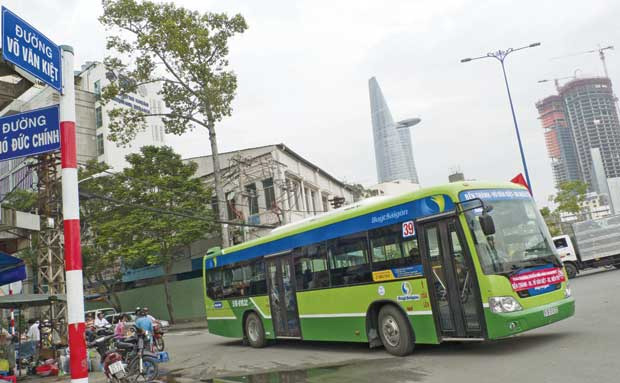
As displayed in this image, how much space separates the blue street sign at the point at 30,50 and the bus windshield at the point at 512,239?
21.2 feet

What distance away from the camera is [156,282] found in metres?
36.1

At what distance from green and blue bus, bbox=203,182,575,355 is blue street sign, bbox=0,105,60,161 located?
6055 mm

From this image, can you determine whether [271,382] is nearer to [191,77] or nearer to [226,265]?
[226,265]

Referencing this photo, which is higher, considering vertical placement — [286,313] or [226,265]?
[226,265]

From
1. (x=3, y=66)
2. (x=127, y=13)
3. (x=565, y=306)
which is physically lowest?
(x=565, y=306)

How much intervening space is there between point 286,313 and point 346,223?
3.23m

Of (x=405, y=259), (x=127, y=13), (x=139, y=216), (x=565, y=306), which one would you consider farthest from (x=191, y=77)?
(x=565, y=306)

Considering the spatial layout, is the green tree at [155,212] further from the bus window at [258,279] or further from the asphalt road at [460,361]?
the asphalt road at [460,361]

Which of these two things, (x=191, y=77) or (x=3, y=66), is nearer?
(x=3, y=66)

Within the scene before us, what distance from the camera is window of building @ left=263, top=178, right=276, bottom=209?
3125 cm

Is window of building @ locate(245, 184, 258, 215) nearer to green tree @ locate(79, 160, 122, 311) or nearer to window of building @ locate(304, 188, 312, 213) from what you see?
window of building @ locate(304, 188, 312, 213)

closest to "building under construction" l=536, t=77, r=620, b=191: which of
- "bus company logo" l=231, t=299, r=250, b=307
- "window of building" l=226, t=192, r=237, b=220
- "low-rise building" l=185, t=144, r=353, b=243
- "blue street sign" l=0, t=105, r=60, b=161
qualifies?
"low-rise building" l=185, t=144, r=353, b=243

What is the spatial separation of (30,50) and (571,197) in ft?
152

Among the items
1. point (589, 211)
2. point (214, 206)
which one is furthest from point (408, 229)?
point (589, 211)
